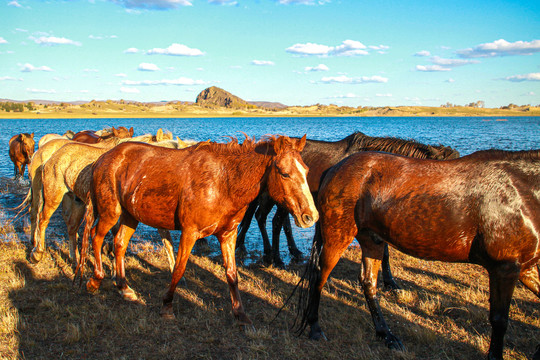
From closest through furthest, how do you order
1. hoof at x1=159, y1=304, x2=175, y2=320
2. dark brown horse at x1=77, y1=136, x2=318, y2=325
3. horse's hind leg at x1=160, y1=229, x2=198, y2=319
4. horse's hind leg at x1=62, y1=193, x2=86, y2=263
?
dark brown horse at x1=77, y1=136, x2=318, y2=325 < horse's hind leg at x1=160, y1=229, x2=198, y2=319 < hoof at x1=159, y1=304, x2=175, y2=320 < horse's hind leg at x1=62, y1=193, x2=86, y2=263

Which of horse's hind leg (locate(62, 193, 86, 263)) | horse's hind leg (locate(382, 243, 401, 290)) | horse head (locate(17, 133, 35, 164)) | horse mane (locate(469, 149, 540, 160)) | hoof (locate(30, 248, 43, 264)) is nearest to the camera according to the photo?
horse mane (locate(469, 149, 540, 160))

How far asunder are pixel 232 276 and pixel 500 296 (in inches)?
124

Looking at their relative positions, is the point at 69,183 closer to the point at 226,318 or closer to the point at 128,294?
the point at 128,294

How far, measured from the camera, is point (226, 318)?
5.08m

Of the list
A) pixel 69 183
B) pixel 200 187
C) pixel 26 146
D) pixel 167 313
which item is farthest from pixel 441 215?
pixel 26 146

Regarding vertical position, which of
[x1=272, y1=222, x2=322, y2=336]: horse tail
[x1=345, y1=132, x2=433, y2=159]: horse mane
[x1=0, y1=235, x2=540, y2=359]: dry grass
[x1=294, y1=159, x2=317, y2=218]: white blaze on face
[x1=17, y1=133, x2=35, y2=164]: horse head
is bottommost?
[x1=0, y1=235, x2=540, y2=359]: dry grass

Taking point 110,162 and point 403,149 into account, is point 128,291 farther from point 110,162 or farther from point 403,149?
point 403,149

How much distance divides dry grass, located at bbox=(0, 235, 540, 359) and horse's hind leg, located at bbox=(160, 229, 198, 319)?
0.53ft

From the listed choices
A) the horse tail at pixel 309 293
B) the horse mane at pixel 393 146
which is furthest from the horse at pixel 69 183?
the horse mane at pixel 393 146

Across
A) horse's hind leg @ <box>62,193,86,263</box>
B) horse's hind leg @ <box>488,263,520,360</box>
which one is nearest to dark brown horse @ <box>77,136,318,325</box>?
horse's hind leg @ <box>62,193,86,263</box>

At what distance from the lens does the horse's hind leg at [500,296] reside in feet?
12.8

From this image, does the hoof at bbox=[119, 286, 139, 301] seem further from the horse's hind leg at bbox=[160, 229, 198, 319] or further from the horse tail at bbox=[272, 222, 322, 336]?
the horse tail at bbox=[272, 222, 322, 336]

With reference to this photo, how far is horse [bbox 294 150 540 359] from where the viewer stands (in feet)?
12.8

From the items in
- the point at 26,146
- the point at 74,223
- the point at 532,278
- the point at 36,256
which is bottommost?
the point at 36,256
